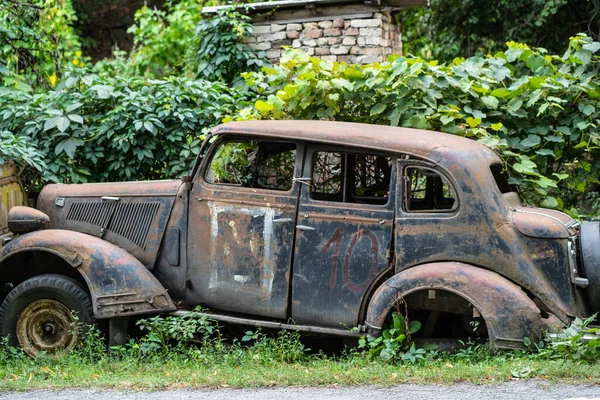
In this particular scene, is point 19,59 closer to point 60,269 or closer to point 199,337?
point 60,269

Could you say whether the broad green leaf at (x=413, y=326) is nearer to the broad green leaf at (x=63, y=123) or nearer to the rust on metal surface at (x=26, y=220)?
the rust on metal surface at (x=26, y=220)

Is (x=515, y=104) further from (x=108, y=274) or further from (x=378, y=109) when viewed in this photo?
(x=108, y=274)

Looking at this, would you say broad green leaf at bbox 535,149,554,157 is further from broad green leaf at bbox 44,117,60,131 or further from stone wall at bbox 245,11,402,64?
broad green leaf at bbox 44,117,60,131

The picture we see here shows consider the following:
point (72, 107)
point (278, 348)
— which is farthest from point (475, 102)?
point (72, 107)

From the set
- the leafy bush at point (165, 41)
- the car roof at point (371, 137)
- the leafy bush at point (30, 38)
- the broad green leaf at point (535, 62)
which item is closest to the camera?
the car roof at point (371, 137)

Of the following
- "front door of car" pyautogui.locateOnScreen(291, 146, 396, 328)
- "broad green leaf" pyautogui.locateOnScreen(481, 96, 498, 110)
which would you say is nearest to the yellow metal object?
"front door of car" pyautogui.locateOnScreen(291, 146, 396, 328)

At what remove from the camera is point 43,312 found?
629cm

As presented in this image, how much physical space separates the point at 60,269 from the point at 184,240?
3.60 ft

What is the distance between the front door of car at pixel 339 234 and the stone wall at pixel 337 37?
4.99m

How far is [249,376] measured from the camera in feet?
17.2

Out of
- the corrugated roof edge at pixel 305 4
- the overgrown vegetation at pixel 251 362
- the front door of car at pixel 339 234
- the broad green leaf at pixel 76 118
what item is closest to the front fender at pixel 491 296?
the overgrown vegetation at pixel 251 362

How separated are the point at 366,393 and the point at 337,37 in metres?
7.02

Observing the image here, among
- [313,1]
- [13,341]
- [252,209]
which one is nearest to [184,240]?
[252,209]

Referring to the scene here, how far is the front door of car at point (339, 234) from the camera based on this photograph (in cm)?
571
